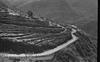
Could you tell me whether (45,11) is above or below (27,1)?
below

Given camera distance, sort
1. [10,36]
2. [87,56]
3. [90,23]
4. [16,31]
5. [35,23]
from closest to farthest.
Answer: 1. [10,36]
2. [16,31]
3. [87,56]
4. [35,23]
5. [90,23]

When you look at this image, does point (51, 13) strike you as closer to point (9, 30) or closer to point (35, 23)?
point (35, 23)

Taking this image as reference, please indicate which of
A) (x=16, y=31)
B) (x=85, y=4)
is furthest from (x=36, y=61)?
(x=85, y=4)

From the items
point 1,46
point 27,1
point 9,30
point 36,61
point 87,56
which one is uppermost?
point 27,1

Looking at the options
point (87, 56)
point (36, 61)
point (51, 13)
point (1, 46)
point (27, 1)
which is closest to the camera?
point (36, 61)

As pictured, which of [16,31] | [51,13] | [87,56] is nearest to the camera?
[16,31]

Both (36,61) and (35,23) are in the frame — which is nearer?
(36,61)

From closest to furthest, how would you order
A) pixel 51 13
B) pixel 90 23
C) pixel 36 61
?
pixel 36 61, pixel 90 23, pixel 51 13

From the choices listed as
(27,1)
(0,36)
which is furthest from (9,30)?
(27,1)

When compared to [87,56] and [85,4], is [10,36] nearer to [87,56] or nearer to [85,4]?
[87,56]
